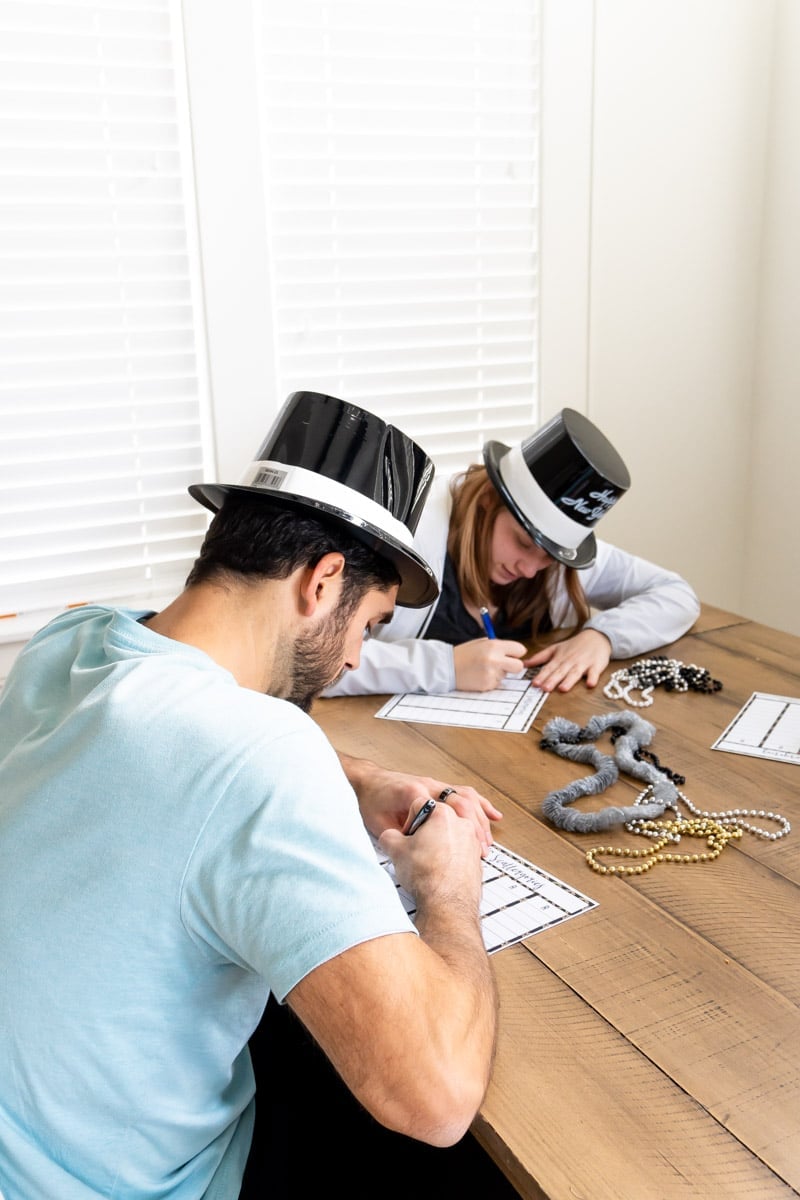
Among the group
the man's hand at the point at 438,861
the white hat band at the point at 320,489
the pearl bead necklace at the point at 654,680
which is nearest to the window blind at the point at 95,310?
the pearl bead necklace at the point at 654,680

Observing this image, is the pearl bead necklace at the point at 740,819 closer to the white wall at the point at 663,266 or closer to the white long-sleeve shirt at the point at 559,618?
the white long-sleeve shirt at the point at 559,618

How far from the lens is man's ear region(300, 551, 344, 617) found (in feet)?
3.54

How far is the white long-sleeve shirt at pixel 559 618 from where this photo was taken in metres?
1.85

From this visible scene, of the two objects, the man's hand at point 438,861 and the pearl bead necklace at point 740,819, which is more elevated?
the man's hand at point 438,861

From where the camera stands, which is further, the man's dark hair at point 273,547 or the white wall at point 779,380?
the white wall at point 779,380

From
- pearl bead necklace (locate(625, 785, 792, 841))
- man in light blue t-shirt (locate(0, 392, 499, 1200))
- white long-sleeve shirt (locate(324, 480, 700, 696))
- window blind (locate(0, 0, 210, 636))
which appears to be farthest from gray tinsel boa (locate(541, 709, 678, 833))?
window blind (locate(0, 0, 210, 636))

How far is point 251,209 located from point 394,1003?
1.94 meters

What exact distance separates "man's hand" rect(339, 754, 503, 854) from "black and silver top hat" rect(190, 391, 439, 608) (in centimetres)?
28

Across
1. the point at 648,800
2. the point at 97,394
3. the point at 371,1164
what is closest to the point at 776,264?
the point at 97,394

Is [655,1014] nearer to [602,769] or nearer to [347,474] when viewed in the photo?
[602,769]

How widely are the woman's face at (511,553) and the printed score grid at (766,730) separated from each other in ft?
1.58

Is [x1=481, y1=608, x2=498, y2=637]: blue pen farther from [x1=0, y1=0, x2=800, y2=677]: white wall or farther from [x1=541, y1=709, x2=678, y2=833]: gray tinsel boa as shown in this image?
[x1=0, y1=0, x2=800, y2=677]: white wall

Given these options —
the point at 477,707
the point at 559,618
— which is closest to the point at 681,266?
the point at 559,618

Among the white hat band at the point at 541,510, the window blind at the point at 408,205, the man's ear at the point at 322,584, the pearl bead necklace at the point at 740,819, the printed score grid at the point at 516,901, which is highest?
the window blind at the point at 408,205
